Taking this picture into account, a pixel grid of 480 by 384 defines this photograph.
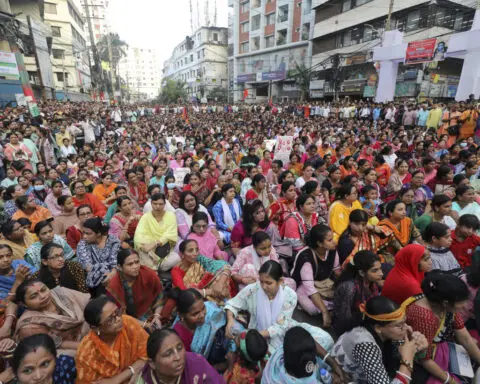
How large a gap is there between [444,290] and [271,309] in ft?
4.15

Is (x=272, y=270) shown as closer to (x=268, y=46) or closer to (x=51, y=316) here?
(x=51, y=316)

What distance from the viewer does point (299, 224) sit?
354cm

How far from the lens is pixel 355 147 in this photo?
331 inches

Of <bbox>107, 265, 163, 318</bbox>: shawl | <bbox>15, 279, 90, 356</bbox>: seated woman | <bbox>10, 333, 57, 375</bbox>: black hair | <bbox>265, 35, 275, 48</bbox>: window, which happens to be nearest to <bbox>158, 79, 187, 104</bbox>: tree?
<bbox>265, 35, 275, 48</bbox>: window

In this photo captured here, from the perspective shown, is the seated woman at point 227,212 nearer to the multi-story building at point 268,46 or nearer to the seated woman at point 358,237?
the seated woman at point 358,237

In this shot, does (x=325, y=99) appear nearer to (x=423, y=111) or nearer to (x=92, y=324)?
(x=423, y=111)

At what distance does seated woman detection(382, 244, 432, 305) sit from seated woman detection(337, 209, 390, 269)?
0.58 m

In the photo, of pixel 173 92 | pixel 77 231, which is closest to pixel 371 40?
pixel 77 231

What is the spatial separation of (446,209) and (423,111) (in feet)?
34.4

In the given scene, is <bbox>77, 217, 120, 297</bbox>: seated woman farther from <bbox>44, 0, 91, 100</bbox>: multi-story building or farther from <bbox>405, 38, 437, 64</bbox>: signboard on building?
<bbox>44, 0, 91, 100</bbox>: multi-story building

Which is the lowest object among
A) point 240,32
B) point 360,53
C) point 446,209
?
point 446,209

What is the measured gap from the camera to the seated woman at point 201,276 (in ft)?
9.11

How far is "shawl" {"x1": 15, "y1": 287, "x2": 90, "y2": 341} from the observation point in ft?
6.97

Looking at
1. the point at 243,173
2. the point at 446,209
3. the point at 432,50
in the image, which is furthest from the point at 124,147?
the point at 432,50
